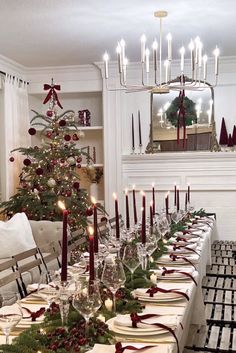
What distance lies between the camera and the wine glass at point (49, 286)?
2059 mm

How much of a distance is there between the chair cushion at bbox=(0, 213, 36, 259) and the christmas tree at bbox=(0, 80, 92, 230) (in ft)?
3.91

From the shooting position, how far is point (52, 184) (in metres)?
6.23

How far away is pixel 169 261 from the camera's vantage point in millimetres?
3186

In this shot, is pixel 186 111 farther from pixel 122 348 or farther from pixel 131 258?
pixel 122 348

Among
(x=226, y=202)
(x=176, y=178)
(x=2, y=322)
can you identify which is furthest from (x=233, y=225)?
(x=2, y=322)

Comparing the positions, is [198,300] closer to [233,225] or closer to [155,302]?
[155,302]

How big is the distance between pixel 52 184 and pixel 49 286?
4.14 m

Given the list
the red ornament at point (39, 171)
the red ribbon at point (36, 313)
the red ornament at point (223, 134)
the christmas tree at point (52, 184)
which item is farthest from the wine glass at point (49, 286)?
the red ornament at point (223, 134)

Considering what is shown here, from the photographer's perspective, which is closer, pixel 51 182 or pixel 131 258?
pixel 131 258

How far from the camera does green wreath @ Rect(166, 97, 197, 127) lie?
289 inches

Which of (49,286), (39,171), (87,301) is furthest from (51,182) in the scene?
A: (87,301)

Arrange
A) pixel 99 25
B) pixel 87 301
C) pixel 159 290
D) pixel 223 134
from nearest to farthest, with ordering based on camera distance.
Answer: pixel 87 301 < pixel 159 290 < pixel 99 25 < pixel 223 134

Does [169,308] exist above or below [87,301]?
below

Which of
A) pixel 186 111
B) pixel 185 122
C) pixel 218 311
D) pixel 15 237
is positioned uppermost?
pixel 186 111
